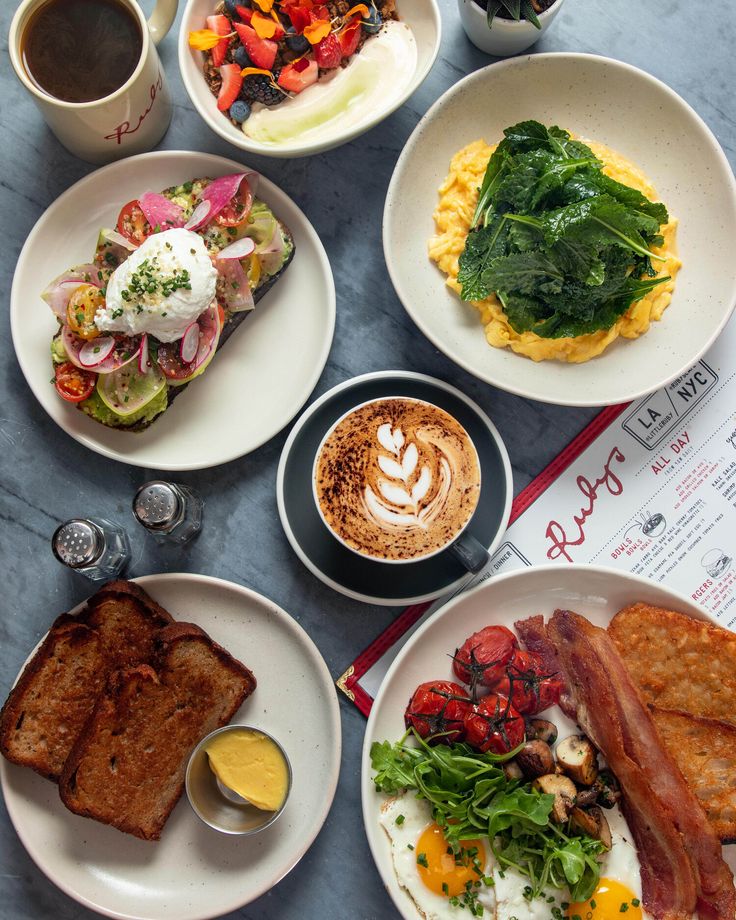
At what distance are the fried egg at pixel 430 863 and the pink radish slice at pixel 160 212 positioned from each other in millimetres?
1913

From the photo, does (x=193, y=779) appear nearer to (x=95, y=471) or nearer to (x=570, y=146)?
(x=95, y=471)

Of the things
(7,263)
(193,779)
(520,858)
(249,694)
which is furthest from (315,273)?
(520,858)

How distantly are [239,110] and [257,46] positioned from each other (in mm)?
199

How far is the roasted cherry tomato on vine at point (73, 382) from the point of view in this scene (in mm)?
2391

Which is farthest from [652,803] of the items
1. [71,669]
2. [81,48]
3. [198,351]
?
[81,48]

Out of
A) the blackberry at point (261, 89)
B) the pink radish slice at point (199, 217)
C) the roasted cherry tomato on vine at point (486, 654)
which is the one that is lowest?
the roasted cherry tomato on vine at point (486, 654)

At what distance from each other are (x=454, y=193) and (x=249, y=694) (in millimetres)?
1737

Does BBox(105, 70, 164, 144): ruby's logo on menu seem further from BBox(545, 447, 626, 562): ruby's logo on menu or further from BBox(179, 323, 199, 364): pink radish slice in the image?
BBox(545, 447, 626, 562): ruby's logo on menu

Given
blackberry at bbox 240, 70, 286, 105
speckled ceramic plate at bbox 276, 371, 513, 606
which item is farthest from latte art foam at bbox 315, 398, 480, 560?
blackberry at bbox 240, 70, 286, 105

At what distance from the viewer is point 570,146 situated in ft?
8.09

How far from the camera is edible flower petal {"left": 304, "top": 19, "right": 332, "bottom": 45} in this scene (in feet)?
7.82

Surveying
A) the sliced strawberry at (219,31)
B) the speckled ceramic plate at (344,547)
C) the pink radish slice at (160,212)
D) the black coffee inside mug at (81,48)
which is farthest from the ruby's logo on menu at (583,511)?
the black coffee inside mug at (81,48)

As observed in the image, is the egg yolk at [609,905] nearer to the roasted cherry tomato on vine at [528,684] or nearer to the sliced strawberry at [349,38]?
the roasted cherry tomato on vine at [528,684]

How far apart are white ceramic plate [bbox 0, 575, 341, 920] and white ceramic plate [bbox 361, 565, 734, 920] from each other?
0.17 meters
